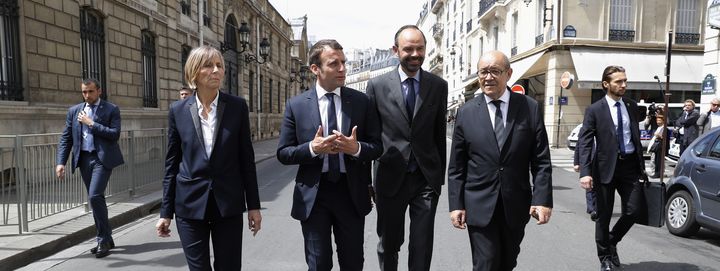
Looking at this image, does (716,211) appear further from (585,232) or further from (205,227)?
(205,227)

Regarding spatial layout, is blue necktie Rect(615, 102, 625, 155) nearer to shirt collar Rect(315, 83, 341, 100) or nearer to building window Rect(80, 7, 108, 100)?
shirt collar Rect(315, 83, 341, 100)

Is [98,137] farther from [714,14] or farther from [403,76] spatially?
[714,14]

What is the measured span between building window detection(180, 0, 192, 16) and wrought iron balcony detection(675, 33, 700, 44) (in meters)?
20.9

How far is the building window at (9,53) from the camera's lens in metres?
8.72

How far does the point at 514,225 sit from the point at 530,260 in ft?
6.35

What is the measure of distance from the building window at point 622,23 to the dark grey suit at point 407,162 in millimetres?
20219

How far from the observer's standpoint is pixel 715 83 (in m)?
11.8

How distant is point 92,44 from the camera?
39.0ft

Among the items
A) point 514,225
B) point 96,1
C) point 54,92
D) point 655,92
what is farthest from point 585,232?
point 655,92

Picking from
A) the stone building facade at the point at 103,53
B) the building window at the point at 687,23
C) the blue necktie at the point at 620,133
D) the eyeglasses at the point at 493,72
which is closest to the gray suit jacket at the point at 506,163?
the eyeglasses at the point at 493,72

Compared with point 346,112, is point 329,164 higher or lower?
lower

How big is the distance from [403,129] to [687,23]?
22903 mm

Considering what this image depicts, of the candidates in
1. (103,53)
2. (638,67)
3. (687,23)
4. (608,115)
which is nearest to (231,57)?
(103,53)

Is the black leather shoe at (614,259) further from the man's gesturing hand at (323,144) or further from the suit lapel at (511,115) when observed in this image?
the man's gesturing hand at (323,144)
